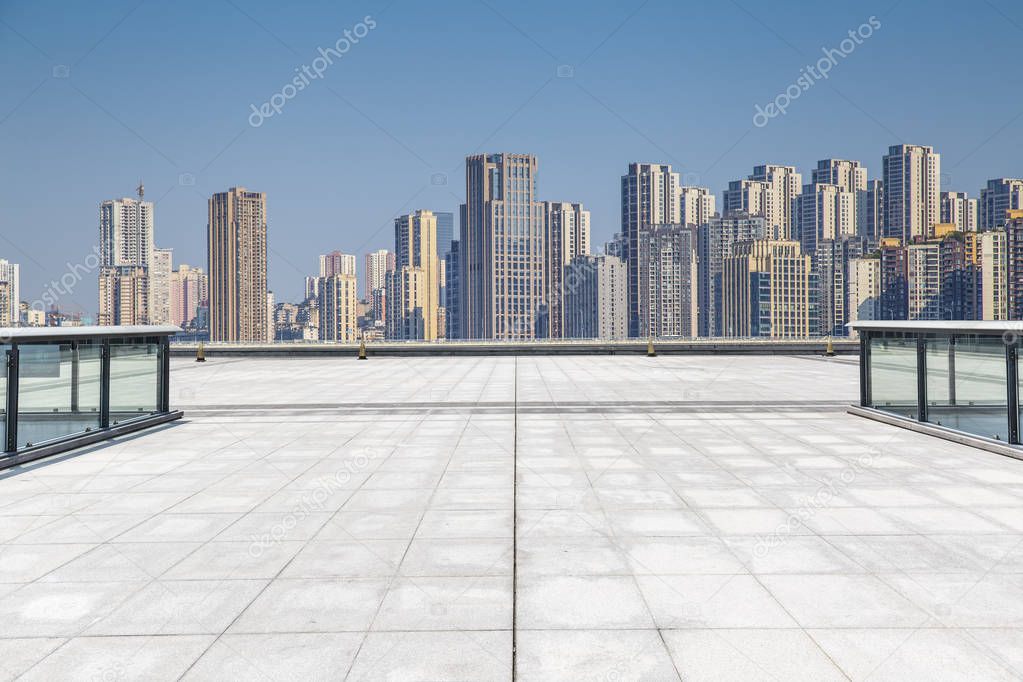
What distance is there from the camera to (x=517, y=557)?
6207 mm

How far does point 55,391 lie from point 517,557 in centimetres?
911

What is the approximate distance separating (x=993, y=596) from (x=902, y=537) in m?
1.51

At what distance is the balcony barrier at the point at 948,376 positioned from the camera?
35.7ft

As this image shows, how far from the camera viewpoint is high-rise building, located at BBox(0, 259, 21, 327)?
84175mm

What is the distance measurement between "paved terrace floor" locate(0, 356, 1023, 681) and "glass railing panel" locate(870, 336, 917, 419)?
1110 millimetres

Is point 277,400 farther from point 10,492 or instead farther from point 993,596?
point 993,596

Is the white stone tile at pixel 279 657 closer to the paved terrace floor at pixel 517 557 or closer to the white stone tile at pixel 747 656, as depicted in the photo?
the paved terrace floor at pixel 517 557

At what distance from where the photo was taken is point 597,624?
4.83m

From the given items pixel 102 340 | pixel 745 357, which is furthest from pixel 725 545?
pixel 745 357

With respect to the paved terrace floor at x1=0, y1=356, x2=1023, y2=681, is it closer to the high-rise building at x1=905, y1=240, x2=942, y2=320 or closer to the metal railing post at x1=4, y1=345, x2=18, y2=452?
the metal railing post at x1=4, y1=345, x2=18, y2=452

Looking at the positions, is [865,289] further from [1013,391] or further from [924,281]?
[1013,391]

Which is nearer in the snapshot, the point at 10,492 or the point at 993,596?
the point at 993,596

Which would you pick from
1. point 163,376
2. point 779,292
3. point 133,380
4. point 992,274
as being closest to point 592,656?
point 133,380

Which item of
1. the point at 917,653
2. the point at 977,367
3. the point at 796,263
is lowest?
the point at 917,653
